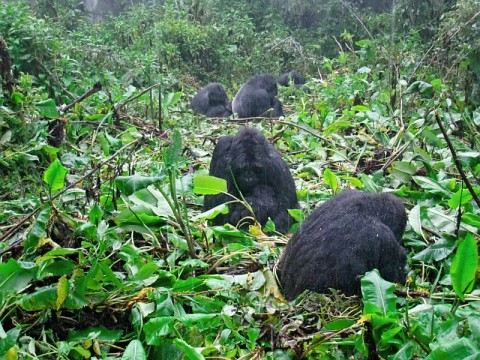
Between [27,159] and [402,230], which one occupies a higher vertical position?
[402,230]

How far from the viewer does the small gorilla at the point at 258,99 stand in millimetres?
9094

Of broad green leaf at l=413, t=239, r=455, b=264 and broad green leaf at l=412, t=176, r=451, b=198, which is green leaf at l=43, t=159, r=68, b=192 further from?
broad green leaf at l=412, t=176, r=451, b=198

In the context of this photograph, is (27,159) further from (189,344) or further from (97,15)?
(97,15)

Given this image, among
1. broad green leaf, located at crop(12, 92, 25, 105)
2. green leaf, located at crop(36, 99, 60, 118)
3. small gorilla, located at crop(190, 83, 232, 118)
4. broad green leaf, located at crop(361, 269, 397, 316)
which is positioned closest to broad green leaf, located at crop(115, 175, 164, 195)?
broad green leaf, located at crop(361, 269, 397, 316)

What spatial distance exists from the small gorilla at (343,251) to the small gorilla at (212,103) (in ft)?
21.4

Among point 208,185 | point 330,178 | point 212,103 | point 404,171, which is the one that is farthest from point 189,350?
point 212,103

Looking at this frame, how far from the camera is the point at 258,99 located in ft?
30.0

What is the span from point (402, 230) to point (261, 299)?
97 centimetres

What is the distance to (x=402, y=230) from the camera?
317 centimetres

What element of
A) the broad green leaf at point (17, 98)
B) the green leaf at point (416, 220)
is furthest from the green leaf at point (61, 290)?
the broad green leaf at point (17, 98)

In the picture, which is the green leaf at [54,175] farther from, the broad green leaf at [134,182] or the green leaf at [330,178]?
the green leaf at [330,178]

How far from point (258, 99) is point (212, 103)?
84cm

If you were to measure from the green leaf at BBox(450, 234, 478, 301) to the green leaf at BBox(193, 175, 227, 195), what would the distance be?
148 cm

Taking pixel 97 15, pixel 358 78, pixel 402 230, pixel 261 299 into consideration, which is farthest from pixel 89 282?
pixel 97 15
